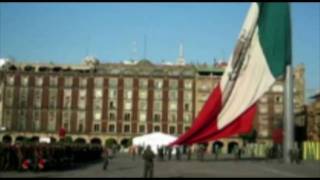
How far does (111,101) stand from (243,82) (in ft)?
286

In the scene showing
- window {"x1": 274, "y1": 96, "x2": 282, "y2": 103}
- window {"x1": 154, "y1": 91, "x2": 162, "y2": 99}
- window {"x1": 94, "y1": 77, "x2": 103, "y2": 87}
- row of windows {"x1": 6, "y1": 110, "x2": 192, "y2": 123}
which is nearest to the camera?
row of windows {"x1": 6, "y1": 110, "x2": 192, "y2": 123}

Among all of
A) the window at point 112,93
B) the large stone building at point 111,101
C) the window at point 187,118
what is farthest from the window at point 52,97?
the window at point 187,118

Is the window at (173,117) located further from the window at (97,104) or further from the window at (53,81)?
the window at (53,81)

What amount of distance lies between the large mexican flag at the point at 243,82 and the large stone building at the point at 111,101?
3221 inches

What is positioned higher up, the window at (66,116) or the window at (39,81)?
the window at (39,81)

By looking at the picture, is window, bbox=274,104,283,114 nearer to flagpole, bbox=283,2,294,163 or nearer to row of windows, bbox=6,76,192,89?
row of windows, bbox=6,76,192,89

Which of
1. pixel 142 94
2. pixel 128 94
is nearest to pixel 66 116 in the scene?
pixel 128 94

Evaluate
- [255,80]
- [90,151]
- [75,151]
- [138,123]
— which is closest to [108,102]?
[138,123]

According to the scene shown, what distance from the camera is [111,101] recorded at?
396ft

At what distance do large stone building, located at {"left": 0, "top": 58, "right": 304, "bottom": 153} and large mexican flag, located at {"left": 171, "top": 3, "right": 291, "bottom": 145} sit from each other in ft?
268

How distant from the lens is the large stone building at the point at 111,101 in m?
119

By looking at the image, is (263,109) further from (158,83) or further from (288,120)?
(288,120)

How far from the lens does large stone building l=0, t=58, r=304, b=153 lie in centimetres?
11906

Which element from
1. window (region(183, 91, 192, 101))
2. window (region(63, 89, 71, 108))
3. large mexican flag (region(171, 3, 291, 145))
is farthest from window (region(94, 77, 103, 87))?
large mexican flag (region(171, 3, 291, 145))
